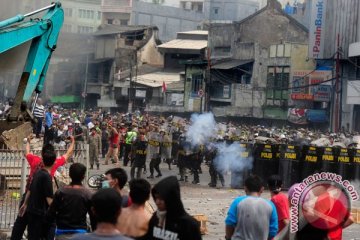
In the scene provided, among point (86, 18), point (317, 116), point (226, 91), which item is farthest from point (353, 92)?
point (86, 18)

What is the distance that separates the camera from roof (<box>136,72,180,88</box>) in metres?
64.2

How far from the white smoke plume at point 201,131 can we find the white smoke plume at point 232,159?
1.13 m

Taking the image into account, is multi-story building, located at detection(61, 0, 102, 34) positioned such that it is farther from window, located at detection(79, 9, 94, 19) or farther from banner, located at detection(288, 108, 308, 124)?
banner, located at detection(288, 108, 308, 124)

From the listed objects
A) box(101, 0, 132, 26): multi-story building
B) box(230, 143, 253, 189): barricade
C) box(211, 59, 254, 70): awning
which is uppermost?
box(101, 0, 132, 26): multi-story building

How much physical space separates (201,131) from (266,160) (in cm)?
352

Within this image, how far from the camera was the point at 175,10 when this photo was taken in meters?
90.6

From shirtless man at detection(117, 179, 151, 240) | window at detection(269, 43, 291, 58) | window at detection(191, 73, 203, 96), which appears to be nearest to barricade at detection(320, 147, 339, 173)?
shirtless man at detection(117, 179, 151, 240)

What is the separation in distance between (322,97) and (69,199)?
41.5m

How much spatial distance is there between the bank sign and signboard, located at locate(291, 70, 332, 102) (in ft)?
5.49

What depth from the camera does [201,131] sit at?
82.0 ft

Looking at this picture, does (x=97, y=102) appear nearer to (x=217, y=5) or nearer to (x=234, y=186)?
(x=217, y=5)

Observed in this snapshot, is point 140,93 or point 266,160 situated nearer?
point 266,160

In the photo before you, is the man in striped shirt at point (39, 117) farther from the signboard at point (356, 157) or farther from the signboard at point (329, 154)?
the signboard at point (356, 157)

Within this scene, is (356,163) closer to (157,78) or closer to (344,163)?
(344,163)
